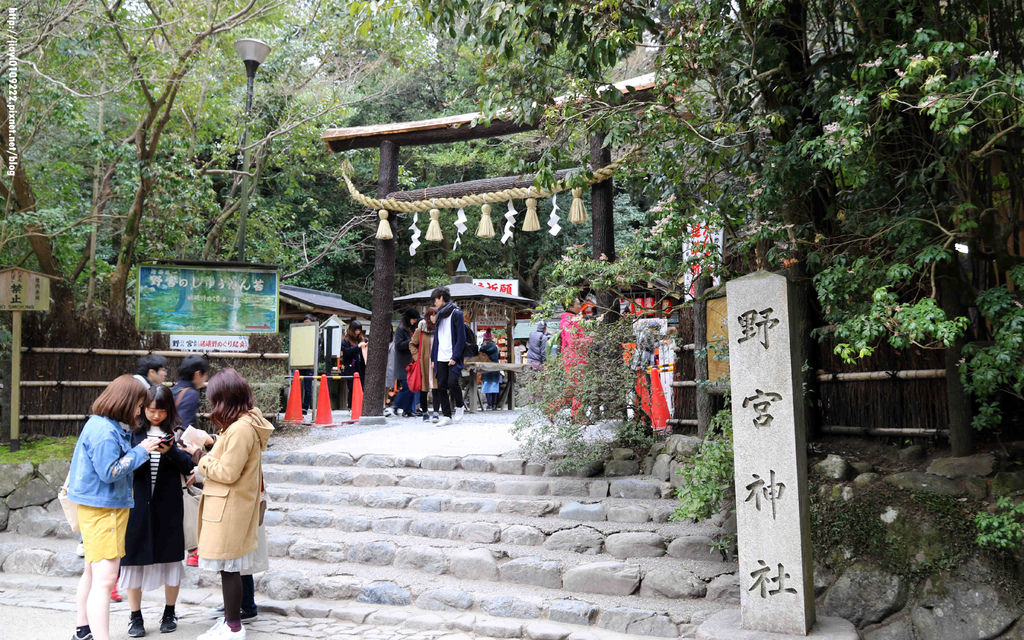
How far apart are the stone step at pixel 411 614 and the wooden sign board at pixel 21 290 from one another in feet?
11.9

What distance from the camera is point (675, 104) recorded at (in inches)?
233

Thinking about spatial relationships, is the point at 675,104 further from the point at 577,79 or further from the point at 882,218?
the point at 882,218

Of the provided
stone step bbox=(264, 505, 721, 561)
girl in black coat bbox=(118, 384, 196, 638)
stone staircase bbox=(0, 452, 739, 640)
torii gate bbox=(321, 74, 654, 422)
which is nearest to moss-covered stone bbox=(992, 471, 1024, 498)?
stone staircase bbox=(0, 452, 739, 640)

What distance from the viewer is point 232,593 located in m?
5.02

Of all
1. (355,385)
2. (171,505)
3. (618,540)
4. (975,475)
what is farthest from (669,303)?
(355,385)

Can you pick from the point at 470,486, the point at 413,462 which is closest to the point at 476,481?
the point at 470,486

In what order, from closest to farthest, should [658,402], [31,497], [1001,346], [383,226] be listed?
[1001,346] < [31,497] < [658,402] < [383,226]

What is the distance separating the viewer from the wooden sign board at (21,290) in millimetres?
8875

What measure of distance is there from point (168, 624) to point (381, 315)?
7.32 meters

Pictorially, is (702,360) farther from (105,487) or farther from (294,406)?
(294,406)

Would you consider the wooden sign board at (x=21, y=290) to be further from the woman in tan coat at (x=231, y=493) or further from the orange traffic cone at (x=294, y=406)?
the woman in tan coat at (x=231, y=493)

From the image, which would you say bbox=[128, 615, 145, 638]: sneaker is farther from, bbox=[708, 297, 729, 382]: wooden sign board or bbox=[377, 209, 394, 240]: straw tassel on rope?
bbox=[377, 209, 394, 240]: straw tassel on rope

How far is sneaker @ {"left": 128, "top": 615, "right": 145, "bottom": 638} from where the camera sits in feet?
17.4

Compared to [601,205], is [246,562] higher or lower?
lower
